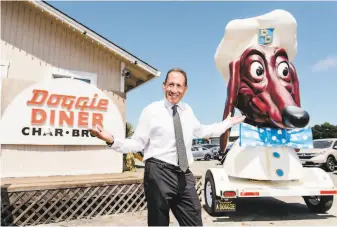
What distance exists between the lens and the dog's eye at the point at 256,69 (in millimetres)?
6023

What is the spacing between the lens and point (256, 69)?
604 cm

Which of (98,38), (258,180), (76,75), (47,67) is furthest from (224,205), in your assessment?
(47,67)

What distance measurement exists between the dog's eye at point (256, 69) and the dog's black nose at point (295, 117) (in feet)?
3.41

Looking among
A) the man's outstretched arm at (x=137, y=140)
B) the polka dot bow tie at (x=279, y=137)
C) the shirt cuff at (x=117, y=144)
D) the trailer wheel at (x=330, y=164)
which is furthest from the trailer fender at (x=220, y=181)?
the trailer wheel at (x=330, y=164)

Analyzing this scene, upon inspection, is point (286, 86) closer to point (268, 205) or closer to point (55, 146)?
point (268, 205)

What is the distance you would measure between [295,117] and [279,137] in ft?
3.25

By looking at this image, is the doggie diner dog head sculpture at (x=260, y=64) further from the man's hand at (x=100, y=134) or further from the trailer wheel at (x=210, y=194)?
the man's hand at (x=100, y=134)

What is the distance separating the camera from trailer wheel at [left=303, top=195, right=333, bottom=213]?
20.4 feet

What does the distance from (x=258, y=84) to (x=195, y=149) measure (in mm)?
23257

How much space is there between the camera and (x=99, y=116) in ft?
25.1

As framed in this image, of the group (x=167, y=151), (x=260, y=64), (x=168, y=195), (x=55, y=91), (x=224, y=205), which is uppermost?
(x=260, y=64)

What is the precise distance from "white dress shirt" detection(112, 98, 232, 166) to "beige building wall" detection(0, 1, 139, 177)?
499cm

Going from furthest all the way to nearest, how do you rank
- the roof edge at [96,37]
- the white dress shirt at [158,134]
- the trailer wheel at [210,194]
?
the roof edge at [96,37], the trailer wheel at [210,194], the white dress shirt at [158,134]

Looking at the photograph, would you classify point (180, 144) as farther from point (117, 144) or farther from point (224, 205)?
point (224, 205)
